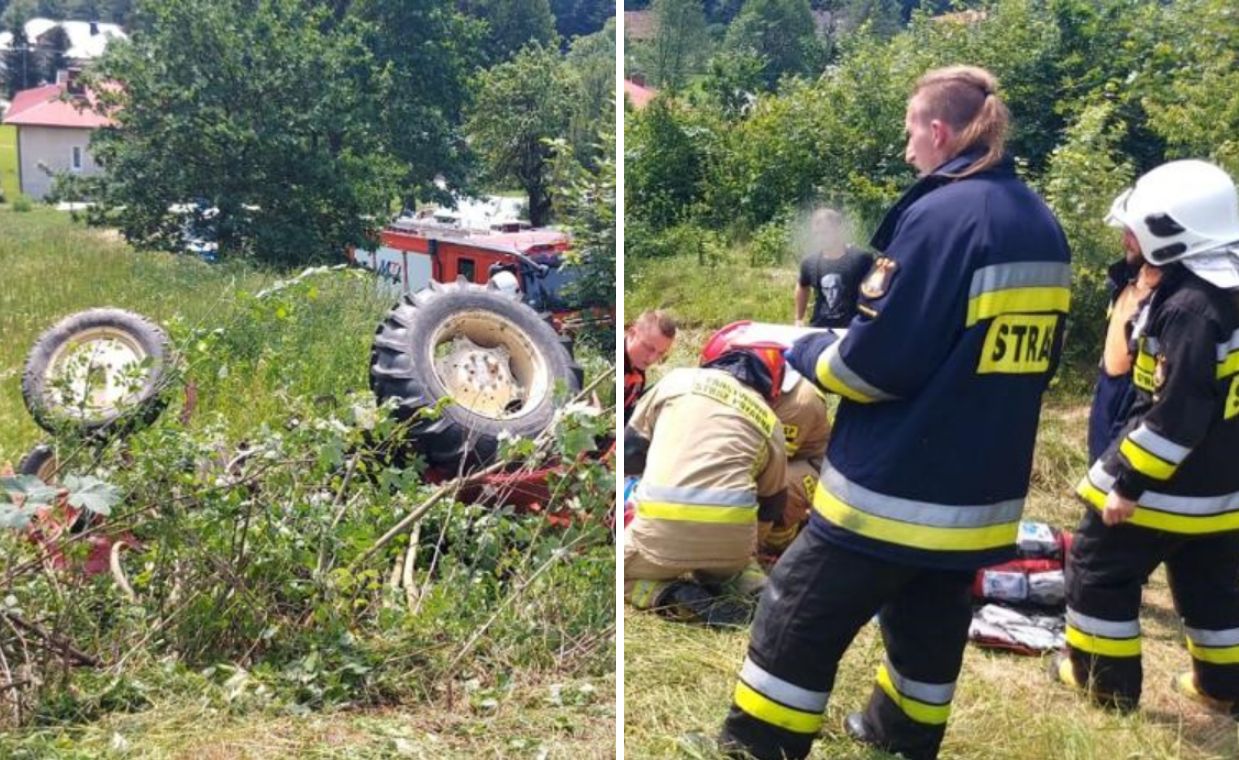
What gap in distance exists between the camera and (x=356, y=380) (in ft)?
14.9

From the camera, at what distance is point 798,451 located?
379 cm

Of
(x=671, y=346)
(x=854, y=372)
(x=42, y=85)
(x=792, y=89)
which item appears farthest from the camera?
(x=42, y=85)

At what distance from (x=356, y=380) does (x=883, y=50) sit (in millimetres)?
2269

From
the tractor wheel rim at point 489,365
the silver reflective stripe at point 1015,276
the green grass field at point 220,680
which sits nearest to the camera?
the silver reflective stripe at point 1015,276

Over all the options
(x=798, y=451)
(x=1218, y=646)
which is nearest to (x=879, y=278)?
(x=798, y=451)

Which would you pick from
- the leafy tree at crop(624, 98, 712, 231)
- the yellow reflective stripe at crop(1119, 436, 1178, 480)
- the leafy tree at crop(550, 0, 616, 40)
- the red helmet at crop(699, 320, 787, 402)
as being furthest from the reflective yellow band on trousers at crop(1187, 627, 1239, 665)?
the leafy tree at crop(550, 0, 616, 40)

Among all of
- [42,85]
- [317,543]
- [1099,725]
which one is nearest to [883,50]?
[1099,725]

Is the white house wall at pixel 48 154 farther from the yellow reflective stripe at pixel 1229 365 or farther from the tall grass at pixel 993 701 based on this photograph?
the yellow reflective stripe at pixel 1229 365

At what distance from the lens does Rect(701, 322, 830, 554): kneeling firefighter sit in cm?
366

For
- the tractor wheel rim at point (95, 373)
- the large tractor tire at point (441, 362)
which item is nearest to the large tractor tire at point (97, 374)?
the tractor wheel rim at point (95, 373)

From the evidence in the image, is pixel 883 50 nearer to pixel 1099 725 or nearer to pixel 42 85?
pixel 1099 725

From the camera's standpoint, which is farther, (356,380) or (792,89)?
(356,380)

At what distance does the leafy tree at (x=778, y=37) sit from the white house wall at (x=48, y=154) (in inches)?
87.5

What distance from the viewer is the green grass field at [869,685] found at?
2.99 metres
